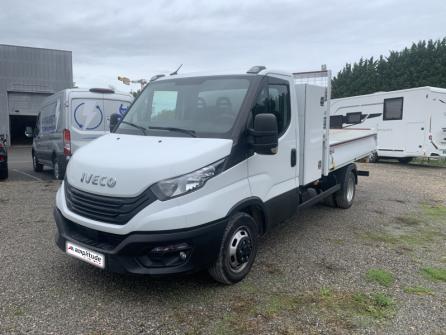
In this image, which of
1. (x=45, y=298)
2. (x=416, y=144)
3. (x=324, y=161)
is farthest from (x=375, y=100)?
(x=45, y=298)

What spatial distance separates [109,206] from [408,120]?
14.2m

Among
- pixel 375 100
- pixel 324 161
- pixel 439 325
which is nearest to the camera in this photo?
pixel 439 325

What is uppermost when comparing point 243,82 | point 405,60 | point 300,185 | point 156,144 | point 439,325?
point 405,60

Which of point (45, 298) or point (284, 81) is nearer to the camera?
point (45, 298)

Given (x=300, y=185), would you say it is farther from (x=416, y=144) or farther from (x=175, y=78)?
(x=416, y=144)

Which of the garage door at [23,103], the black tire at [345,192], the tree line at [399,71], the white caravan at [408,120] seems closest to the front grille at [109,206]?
the black tire at [345,192]

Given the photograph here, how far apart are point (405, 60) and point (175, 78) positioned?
4277 centimetres

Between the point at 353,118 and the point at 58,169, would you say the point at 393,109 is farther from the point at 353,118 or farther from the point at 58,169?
the point at 58,169

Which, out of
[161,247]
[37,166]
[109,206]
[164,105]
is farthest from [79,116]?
[161,247]

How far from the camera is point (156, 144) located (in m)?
3.80

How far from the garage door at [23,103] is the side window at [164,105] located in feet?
104

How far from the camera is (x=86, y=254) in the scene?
3557 millimetres

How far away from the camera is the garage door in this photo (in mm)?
31781

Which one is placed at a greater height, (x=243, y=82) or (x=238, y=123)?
(x=243, y=82)
